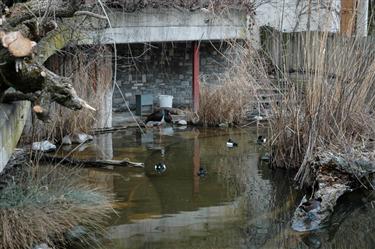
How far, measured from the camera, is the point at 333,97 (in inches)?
346

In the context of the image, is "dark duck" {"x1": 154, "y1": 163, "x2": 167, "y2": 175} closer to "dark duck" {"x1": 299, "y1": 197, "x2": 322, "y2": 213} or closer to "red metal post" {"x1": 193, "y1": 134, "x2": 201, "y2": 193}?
"red metal post" {"x1": 193, "y1": 134, "x2": 201, "y2": 193}

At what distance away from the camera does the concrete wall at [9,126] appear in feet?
19.1

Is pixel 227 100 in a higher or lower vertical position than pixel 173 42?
lower

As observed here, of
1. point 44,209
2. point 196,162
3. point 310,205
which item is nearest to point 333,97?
point 310,205

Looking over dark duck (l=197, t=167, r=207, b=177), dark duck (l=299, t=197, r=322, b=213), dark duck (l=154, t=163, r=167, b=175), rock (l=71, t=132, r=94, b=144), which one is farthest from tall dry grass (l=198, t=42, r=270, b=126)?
dark duck (l=299, t=197, r=322, b=213)

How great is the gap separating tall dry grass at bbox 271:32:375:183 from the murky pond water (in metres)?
0.77

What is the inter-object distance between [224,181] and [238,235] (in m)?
2.39

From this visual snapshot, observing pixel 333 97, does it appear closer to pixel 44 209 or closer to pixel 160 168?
pixel 160 168

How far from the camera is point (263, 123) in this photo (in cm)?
1298

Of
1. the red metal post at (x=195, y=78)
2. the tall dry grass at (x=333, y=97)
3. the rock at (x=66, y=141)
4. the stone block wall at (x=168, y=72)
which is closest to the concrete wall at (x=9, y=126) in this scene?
the tall dry grass at (x=333, y=97)

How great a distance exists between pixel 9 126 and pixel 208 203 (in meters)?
3.15

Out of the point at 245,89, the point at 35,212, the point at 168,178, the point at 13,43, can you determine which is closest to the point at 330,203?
the point at 168,178

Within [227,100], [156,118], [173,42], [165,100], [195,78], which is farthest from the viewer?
[165,100]

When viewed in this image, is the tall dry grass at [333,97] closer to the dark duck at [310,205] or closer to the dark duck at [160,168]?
the dark duck at [310,205]
